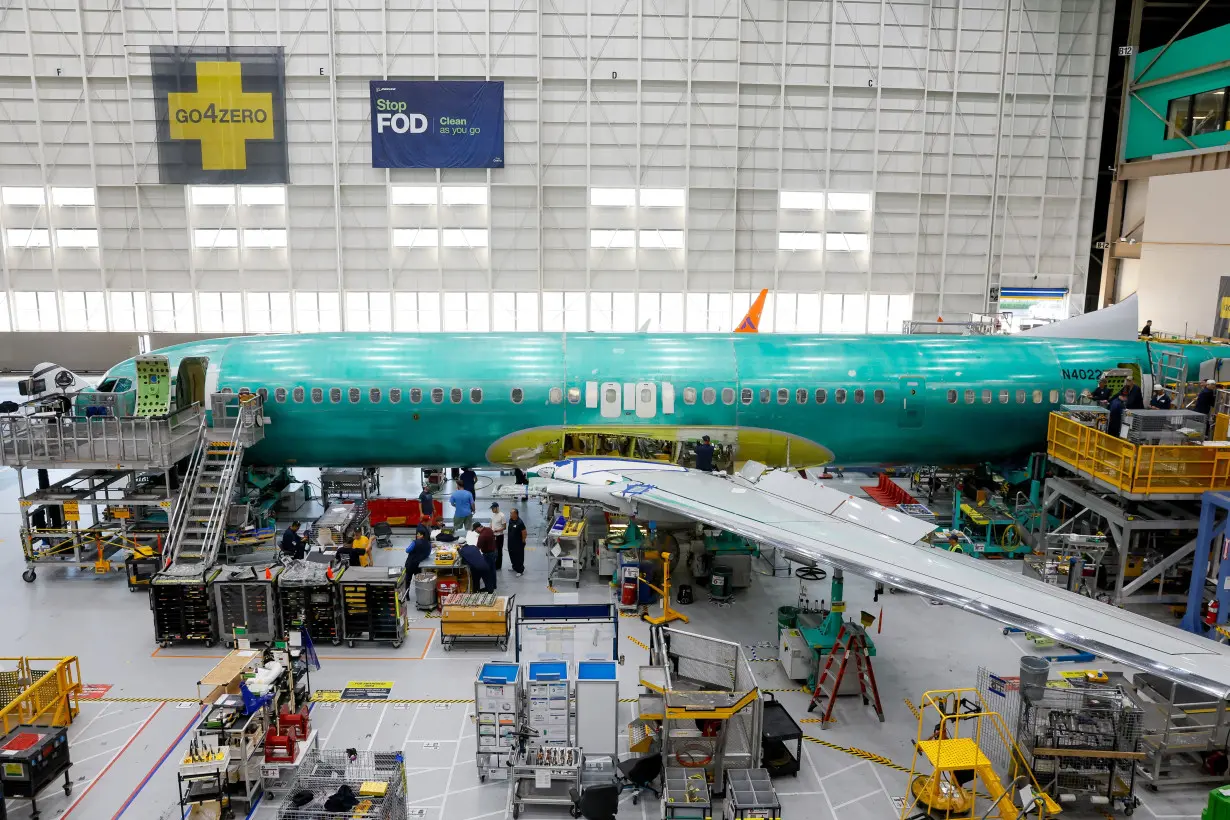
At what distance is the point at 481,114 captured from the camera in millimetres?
36844

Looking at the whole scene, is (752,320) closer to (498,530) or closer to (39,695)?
(498,530)

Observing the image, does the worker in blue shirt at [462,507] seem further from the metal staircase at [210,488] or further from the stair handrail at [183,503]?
the stair handrail at [183,503]

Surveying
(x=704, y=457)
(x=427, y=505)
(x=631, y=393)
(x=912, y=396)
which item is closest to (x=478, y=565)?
(x=427, y=505)

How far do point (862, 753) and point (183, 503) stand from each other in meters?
15.5

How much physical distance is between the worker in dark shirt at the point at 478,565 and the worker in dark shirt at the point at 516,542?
1.66 meters

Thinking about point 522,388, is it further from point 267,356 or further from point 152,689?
point 152,689

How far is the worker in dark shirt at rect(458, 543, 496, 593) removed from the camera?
17.9 meters

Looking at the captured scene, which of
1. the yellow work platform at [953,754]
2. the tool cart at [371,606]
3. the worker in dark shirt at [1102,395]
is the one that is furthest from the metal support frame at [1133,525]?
the tool cart at [371,606]

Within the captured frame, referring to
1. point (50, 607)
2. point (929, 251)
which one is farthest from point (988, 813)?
point (929, 251)

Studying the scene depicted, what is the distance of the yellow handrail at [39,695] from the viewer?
43.3ft

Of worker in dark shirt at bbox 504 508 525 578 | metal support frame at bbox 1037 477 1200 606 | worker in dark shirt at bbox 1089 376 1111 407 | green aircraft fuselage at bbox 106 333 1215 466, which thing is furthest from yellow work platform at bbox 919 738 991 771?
worker in dark shirt at bbox 1089 376 1111 407

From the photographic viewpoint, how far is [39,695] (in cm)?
1343

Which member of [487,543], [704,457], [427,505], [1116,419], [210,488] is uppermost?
[1116,419]

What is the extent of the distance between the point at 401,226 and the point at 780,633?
28332mm
